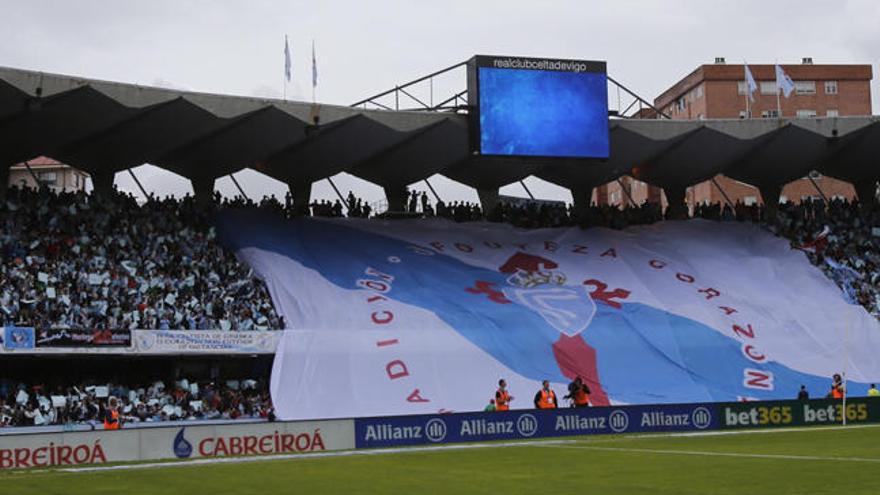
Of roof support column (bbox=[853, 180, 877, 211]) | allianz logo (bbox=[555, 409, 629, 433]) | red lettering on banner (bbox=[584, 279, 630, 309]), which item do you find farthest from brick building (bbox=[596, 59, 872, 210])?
allianz logo (bbox=[555, 409, 629, 433])

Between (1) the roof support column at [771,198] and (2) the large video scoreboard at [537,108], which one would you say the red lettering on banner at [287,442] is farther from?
(1) the roof support column at [771,198]

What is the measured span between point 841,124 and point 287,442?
36113mm

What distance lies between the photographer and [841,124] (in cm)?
5544

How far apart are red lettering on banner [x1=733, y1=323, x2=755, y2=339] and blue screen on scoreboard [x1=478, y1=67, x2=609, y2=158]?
926 cm

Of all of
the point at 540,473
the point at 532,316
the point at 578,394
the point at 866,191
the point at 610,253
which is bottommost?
the point at 578,394

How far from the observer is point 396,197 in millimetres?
57562

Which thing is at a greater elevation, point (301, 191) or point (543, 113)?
point (543, 113)

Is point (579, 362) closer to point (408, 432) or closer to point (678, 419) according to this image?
point (678, 419)

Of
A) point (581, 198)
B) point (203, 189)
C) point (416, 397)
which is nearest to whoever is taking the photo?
point (416, 397)

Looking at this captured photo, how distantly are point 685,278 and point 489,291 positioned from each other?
9703 mm

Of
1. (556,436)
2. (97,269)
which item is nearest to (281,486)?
(556,436)

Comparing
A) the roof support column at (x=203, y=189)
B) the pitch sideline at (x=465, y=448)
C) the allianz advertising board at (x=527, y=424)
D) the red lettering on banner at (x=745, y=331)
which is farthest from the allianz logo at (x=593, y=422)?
the roof support column at (x=203, y=189)

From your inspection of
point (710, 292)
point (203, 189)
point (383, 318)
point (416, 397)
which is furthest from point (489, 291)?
point (203, 189)

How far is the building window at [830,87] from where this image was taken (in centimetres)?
10944
